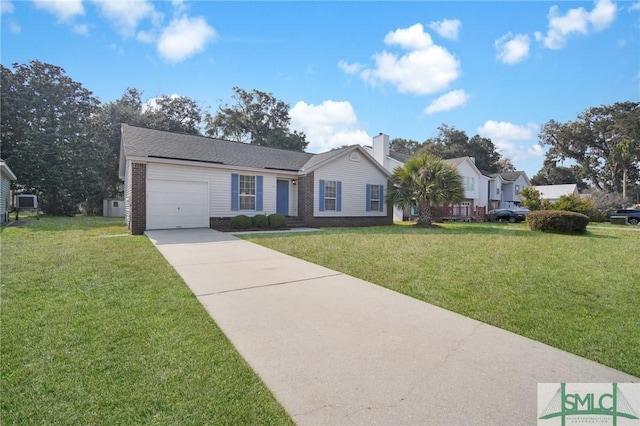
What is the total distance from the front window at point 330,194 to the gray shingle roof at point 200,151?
1.86 meters

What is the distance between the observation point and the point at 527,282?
520cm

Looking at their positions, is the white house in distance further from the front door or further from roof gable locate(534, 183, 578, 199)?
the front door

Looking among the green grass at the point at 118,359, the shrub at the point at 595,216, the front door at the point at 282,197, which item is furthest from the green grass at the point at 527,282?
the shrub at the point at 595,216

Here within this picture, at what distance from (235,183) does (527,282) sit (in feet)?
39.6

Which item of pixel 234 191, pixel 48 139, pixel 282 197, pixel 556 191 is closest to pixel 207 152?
pixel 234 191

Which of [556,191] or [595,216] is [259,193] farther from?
[556,191]

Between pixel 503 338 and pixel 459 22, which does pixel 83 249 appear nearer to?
pixel 503 338

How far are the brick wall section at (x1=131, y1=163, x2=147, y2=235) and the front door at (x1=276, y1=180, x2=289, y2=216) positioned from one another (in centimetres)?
619

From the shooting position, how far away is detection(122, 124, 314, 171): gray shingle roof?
42.3ft

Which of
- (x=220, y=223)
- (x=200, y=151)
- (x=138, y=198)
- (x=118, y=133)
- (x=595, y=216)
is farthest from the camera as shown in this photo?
(x=118, y=133)

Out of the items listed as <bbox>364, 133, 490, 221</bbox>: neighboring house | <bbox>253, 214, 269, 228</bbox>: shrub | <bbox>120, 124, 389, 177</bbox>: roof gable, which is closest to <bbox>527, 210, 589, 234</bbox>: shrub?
<bbox>364, 133, 490, 221</bbox>: neighboring house

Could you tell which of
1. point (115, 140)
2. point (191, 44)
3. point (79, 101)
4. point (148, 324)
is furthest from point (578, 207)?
point (79, 101)

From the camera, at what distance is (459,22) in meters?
9.36

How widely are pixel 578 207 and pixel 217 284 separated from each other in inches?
1002
